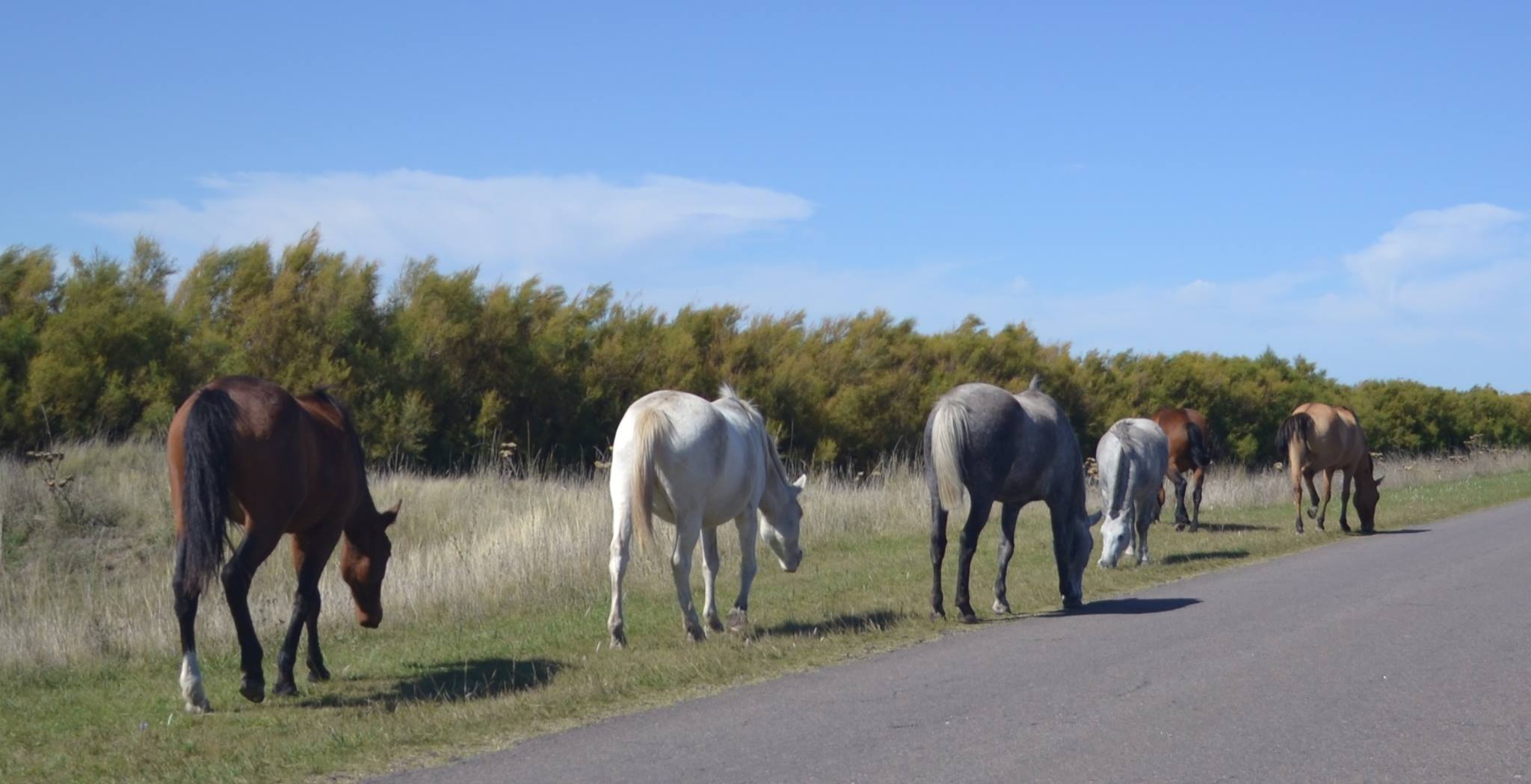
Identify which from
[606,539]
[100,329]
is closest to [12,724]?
[606,539]

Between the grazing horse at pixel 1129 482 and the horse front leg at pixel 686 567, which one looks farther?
the grazing horse at pixel 1129 482

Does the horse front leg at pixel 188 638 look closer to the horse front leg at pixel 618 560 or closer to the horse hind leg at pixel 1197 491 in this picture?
the horse front leg at pixel 618 560

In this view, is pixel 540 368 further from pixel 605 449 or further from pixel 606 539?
pixel 606 539

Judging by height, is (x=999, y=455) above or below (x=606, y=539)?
above

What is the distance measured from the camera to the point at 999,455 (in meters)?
11.0

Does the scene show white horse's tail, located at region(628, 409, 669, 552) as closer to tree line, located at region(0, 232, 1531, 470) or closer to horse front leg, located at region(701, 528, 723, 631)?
horse front leg, located at region(701, 528, 723, 631)

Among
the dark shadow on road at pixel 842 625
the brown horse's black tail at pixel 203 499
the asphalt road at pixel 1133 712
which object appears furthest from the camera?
the dark shadow on road at pixel 842 625

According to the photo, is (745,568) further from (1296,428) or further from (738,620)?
(1296,428)

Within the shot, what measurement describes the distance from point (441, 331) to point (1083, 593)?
13.6 m

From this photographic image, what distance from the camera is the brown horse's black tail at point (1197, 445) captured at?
19547 millimetres

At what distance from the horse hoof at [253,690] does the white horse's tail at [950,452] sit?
537 centimetres

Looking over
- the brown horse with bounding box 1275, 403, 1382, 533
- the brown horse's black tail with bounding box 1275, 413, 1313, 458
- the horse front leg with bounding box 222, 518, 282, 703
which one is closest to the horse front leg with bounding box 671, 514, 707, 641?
the horse front leg with bounding box 222, 518, 282, 703

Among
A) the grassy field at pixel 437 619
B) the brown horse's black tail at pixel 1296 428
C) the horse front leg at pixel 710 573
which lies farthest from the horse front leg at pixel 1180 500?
the horse front leg at pixel 710 573

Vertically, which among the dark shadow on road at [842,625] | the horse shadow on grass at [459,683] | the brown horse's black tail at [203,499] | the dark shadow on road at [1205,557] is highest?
the brown horse's black tail at [203,499]
